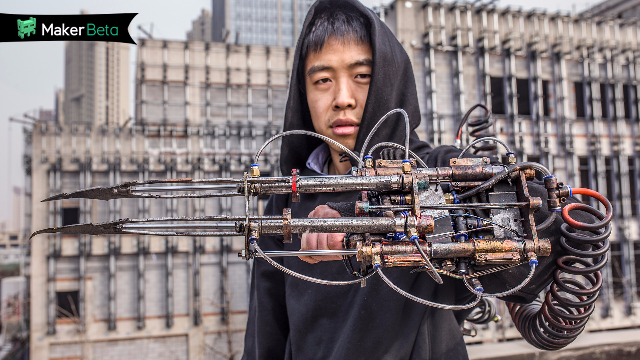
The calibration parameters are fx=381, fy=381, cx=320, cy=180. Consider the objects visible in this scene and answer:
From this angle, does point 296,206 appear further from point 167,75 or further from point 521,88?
point 521,88


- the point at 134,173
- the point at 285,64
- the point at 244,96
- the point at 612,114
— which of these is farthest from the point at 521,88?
the point at 134,173

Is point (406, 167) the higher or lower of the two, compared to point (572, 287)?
higher

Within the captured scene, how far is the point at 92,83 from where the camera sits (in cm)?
6109

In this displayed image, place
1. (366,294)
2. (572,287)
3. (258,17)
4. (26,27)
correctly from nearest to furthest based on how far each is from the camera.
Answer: (572,287) → (366,294) → (26,27) → (258,17)

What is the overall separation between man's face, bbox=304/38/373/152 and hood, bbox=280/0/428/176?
0.24ft

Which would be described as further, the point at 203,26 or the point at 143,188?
the point at 203,26

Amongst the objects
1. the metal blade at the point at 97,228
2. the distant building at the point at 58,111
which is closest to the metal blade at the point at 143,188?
the metal blade at the point at 97,228

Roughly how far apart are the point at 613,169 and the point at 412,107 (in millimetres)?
21578

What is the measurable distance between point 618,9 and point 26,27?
93.1 feet

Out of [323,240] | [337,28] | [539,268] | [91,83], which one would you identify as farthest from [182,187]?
[91,83]

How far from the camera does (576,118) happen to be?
747 inches

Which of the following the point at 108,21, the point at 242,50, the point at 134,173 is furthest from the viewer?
the point at 242,50

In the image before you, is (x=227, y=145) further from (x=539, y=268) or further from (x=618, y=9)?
(x=618, y=9)

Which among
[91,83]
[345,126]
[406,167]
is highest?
[91,83]
